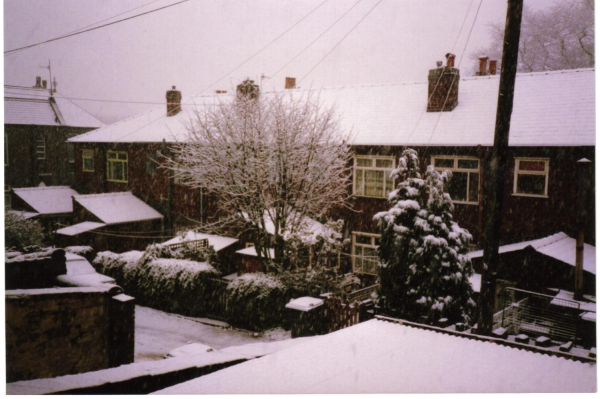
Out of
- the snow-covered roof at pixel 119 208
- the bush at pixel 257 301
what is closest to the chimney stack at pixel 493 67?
the bush at pixel 257 301

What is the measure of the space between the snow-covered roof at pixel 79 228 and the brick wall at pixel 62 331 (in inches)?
205

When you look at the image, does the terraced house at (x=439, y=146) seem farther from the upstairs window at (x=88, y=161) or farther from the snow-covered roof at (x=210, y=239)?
the snow-covered roof at (x=210, y=239)

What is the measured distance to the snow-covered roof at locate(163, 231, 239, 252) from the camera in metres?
8.04

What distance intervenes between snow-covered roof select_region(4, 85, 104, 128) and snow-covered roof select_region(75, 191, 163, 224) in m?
3.30

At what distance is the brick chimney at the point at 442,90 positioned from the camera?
7.07m

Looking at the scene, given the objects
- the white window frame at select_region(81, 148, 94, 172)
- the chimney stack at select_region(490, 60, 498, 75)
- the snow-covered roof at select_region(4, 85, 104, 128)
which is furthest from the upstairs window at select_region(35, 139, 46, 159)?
the chimney stack at select_region(490, 60, 498, 75)

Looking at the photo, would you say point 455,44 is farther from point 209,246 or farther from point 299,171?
point 209,246

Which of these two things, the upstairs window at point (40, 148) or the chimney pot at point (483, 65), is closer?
the upstairs window at point (40, 148)

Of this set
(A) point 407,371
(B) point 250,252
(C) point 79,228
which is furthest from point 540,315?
(C) point 79,228

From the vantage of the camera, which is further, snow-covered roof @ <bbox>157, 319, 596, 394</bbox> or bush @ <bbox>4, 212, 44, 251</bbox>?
bush @ <bbox>4, 212, 44, 251</bbox>

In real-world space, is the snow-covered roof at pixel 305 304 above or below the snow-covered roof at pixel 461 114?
below

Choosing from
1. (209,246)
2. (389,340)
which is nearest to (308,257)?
(209,246)

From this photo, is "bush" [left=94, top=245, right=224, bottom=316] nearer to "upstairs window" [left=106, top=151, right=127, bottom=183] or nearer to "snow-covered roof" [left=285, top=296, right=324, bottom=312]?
"upstairs window" [left=106, top=151, right=127, bottom=183]

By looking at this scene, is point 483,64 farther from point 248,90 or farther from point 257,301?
point 257,301
